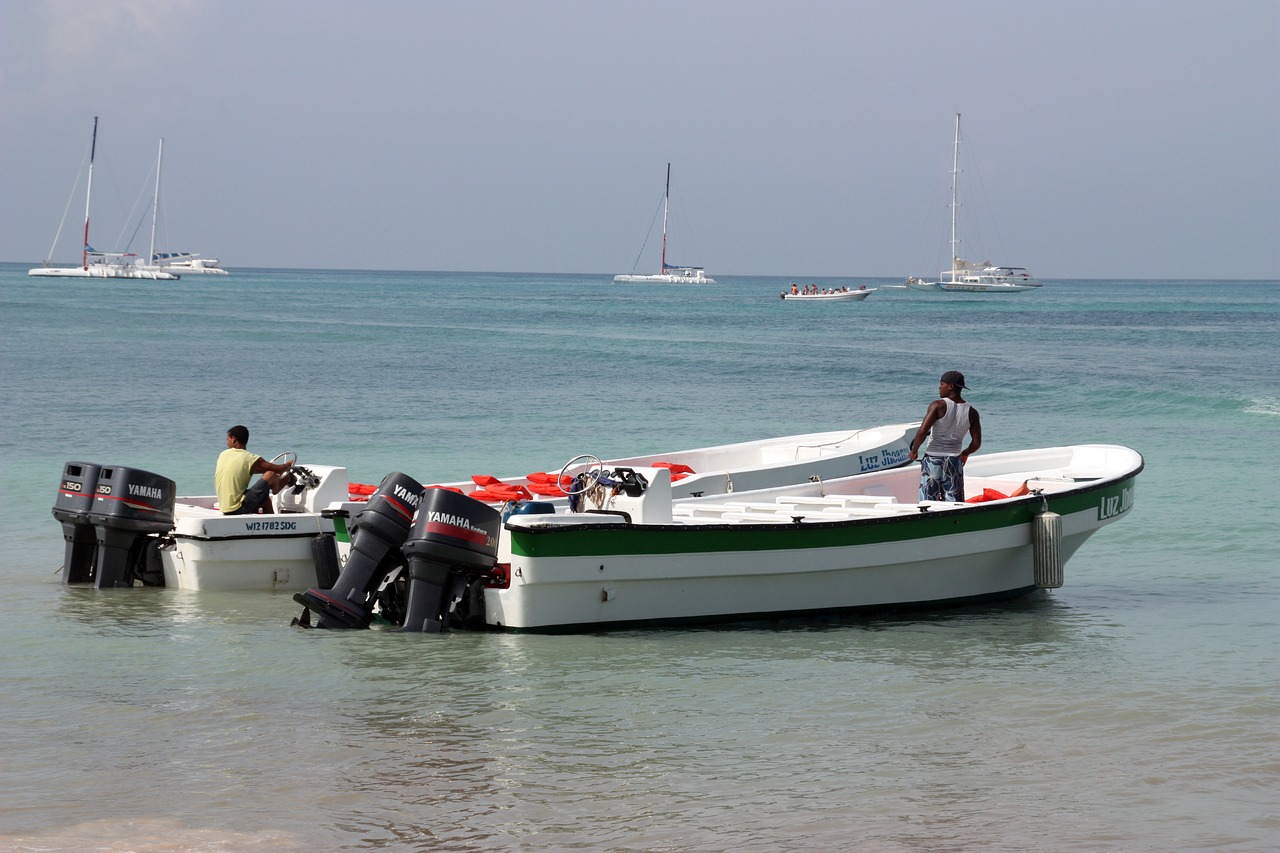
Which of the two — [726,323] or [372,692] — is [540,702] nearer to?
[372,692]

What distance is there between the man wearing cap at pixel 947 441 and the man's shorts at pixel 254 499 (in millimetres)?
5214

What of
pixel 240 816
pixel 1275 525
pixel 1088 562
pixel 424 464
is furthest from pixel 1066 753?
pixel 424 464

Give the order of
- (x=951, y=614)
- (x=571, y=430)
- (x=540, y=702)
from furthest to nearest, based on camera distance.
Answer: (x=571, y=430), (x=951, y=614), (x=540, y=702)

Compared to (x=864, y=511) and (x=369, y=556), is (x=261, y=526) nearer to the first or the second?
(x=369, y=556)

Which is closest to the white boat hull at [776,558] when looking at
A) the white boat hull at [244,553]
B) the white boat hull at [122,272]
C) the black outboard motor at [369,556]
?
the black outboard motor at [369,556]

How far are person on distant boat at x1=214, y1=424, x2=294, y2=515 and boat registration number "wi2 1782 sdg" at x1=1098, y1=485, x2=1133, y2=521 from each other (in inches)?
261

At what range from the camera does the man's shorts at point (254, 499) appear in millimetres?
11562

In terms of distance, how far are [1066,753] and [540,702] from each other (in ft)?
9.65

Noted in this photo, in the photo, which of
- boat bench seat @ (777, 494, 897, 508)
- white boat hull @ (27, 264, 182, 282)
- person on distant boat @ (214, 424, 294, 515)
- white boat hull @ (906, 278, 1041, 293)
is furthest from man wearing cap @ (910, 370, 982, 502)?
white boat hull @ (27, 264, 182, 282)

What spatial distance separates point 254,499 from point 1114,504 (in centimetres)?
706

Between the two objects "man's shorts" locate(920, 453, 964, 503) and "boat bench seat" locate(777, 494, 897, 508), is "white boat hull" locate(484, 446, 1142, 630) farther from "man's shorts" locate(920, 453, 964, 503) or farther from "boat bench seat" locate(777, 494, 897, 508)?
"man's shorts" locate(920, 453, 964, 503)

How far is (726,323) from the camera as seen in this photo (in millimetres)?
73125

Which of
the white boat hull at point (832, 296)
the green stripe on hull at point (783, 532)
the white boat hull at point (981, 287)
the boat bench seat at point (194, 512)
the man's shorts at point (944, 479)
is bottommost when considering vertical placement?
the boat bench seat at point (194, 512)

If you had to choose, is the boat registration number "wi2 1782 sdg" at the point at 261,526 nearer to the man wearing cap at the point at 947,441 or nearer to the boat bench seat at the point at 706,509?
the boat bench seat at the point at 706,509
